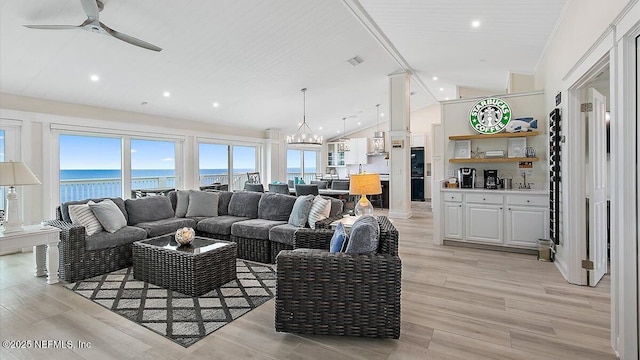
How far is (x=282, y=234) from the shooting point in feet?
13.1

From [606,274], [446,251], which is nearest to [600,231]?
[606,274]

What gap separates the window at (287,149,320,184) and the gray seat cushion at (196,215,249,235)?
6.34 m

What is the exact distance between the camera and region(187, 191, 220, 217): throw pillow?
512 cm

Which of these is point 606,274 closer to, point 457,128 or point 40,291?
point 457,128

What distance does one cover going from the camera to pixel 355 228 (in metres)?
2.43

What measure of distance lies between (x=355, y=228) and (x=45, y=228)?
348 centimetres

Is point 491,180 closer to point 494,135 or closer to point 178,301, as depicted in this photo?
point 494,135

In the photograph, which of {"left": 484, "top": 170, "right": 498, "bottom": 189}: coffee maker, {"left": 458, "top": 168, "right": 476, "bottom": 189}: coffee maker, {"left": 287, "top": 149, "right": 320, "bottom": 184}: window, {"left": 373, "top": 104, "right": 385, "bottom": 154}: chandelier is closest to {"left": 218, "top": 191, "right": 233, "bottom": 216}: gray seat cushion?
{"left": 458, "top": 168, "right": 476, "bottom": 189}: coffee maker

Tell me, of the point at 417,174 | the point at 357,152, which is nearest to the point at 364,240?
the point at 417,174

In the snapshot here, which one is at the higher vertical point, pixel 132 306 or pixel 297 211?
pixel 297 211

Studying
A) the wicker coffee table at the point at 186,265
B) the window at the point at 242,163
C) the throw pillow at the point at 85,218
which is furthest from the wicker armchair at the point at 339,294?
the window at the point at 242,163

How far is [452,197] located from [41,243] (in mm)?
5316

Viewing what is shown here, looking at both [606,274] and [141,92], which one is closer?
[606,274]

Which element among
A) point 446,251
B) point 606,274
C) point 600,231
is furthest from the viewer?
point 446,251
